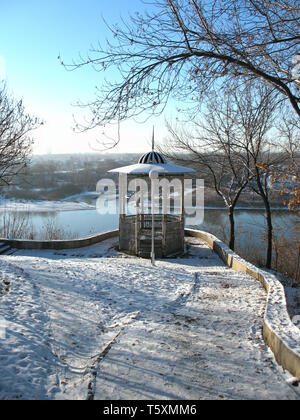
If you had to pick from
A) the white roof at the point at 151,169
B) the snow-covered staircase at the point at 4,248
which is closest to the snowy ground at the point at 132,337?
the snow-covered staircase at the point at 4,248

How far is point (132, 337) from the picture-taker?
13.7 ft

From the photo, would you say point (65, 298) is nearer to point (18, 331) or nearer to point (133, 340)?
point (18, 331)

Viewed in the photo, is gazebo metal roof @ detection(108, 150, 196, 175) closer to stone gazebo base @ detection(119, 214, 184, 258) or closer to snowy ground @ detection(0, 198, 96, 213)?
stone gazebo base @ detection(119, 214, 184, 258)

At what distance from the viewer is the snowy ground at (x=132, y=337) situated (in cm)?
306

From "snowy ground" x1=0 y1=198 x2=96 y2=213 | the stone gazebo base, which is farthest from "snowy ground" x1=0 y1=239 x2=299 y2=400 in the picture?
"snowy ground" x1=0 y1=198 x2=96 y2=213

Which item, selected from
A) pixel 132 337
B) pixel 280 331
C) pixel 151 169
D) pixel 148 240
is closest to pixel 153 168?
pixel 151 169

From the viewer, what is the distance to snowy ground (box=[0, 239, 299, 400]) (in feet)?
10.0

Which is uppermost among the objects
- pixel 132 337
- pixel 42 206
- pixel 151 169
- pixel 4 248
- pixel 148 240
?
pixel 151 169

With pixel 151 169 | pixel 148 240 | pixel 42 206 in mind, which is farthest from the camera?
pixel 42 206

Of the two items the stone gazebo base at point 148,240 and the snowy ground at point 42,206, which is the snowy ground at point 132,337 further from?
the snowy ground at point 42,206

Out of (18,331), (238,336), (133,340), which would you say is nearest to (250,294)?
(238,336)

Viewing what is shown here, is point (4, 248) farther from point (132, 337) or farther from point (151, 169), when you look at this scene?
point (132, 337)

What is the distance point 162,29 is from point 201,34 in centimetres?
54

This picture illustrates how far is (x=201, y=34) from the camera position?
4211 millimetres
